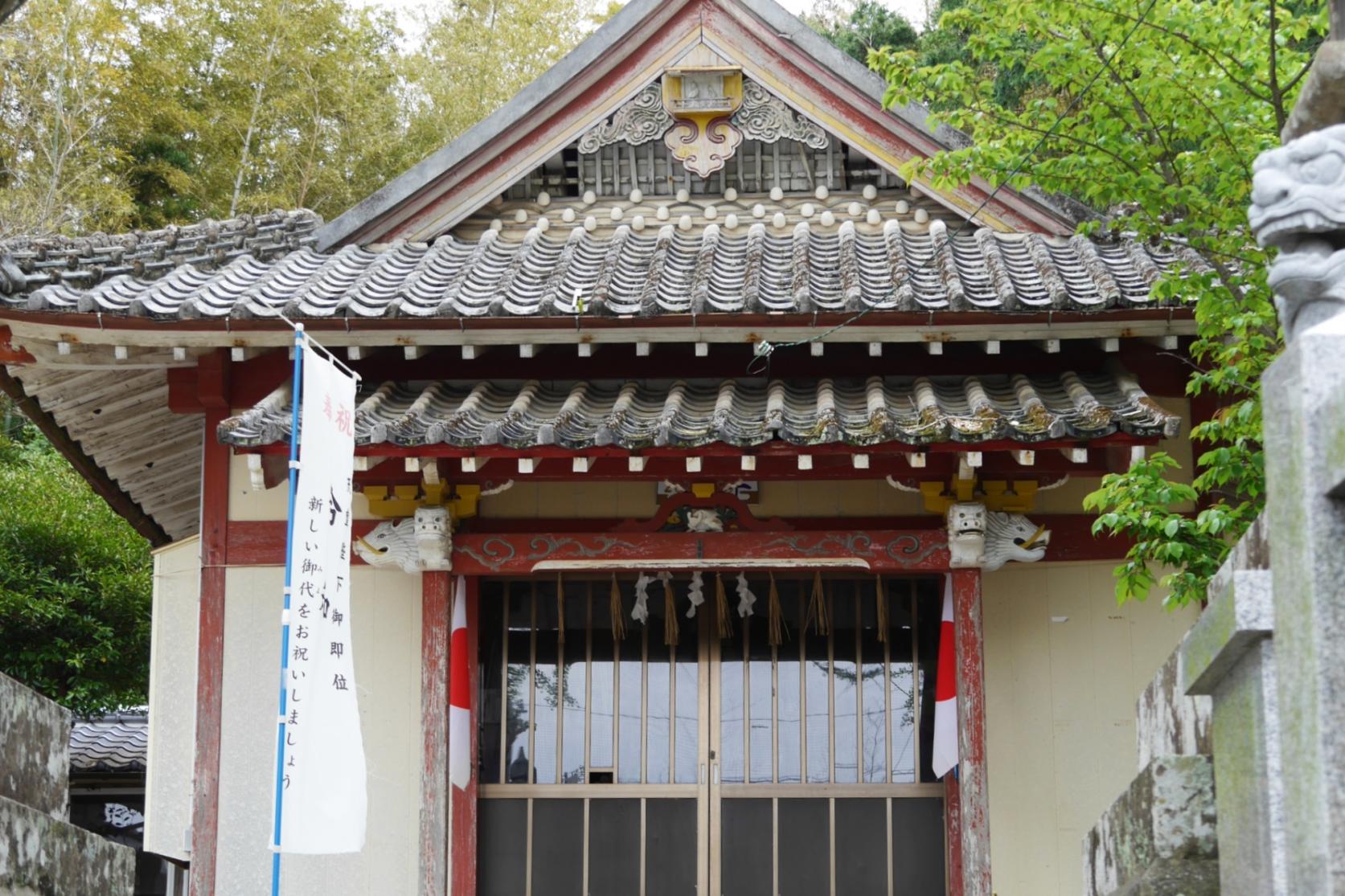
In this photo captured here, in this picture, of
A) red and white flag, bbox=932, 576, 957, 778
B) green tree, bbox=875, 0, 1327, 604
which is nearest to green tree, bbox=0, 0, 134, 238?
red and white flag, bbox=932, 576, 957, 778

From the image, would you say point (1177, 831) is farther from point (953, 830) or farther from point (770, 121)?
point (770, 121)

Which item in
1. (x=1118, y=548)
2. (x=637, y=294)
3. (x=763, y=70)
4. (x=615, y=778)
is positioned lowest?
(x=615, y=778)

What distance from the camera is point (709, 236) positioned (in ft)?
32.6

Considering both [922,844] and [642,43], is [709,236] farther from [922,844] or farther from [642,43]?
[922,844]

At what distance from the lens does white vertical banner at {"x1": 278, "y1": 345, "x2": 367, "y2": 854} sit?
6.70m

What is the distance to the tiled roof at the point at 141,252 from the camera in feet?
28.3

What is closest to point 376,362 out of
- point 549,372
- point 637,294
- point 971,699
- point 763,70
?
point 549,372

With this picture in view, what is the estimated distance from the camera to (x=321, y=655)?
689 cm

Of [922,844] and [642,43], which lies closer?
[922,844]

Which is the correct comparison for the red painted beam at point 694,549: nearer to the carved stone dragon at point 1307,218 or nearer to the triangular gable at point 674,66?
the triangular gable at point 674,66

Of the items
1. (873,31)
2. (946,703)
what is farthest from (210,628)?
(873,31)

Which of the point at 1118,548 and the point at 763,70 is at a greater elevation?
the point at 763,70

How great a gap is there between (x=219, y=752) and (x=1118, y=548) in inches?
207

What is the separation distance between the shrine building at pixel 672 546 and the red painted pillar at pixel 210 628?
0.02m
